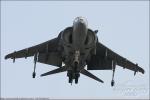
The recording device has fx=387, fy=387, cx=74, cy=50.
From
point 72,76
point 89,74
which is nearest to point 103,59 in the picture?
point 89,74

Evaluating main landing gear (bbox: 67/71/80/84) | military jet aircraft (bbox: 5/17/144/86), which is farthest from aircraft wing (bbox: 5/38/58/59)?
main landing gear (bbox: 67/71/80/84)

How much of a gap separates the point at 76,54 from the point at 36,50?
6367 millimetres

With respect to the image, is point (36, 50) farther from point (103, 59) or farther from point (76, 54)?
point (76, 54)

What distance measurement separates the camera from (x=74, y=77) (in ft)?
95.7

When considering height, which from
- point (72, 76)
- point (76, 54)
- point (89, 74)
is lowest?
point (72, 76)

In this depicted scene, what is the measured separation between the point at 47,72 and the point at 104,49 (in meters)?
4.82

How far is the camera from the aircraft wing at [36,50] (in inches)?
1155

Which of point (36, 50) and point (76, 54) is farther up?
point (36, 50)

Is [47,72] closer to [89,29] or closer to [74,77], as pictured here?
[74,77]

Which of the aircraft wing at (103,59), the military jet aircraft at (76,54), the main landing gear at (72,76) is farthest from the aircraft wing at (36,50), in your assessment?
the aircraft wing at (103,59)

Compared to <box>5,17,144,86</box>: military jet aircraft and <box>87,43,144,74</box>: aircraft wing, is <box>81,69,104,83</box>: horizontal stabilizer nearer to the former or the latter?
<box>5,17,144,86</box>: military jet aircraft

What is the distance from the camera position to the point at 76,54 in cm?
2539

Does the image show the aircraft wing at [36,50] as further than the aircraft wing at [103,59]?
No

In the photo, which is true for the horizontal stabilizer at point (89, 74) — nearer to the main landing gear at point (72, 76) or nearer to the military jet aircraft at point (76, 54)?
the military jet aircraft at point (76, 54)
